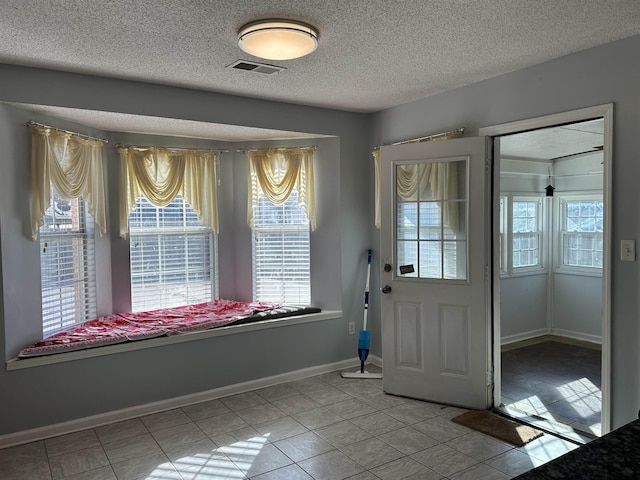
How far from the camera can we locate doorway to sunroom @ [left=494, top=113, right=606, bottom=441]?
5156mm

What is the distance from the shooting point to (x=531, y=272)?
18.8 feet

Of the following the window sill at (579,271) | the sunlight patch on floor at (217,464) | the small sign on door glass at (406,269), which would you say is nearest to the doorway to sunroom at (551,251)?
the window sill at (579,271)

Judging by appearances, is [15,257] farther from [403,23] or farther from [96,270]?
[403,23]

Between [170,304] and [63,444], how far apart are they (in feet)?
5.12

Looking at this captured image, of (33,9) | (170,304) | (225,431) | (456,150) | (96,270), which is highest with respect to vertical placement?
(33,9)

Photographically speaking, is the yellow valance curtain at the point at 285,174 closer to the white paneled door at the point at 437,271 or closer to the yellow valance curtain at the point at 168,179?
the yellow valance curtain at the point at 168,179

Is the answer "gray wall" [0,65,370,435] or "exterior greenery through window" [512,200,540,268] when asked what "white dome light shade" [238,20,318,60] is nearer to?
"gray wall" [0,65,370,435]

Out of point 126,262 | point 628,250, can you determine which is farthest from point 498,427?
point 126,262

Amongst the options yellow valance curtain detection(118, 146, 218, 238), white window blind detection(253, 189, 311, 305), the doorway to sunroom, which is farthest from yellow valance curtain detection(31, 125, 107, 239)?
the doorway to sunroom

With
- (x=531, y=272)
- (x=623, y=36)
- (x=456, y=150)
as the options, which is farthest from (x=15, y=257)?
(x=531, y=272)

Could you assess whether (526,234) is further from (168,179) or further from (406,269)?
(168,179)

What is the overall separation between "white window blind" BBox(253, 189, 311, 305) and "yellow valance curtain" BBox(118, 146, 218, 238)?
1.60 feet

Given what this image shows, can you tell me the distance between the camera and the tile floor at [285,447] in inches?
104

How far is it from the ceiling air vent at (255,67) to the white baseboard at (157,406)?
8.33 ft
